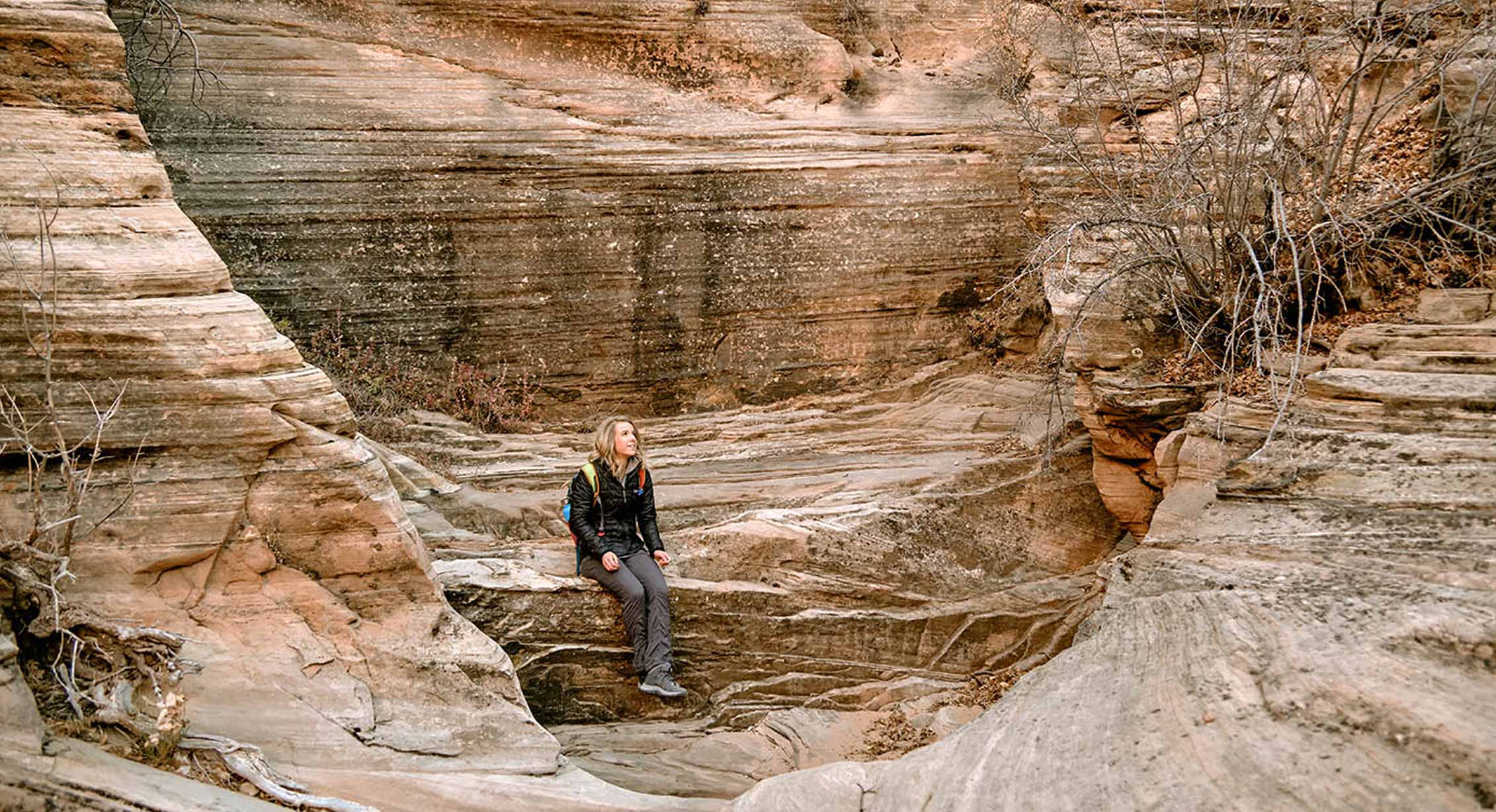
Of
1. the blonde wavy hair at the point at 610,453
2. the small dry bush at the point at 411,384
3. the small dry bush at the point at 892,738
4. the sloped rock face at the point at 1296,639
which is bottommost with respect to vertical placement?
the small dry bush at the point at 892,738

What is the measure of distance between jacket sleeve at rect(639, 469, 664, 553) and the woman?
4 centimetres

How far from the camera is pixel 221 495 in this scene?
226 inches

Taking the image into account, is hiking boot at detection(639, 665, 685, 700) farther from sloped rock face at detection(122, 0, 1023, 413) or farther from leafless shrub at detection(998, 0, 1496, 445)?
sloped rock face at detection(122, 0, 1023, 413)

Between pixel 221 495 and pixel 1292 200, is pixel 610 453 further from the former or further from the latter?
pixel 1292 200

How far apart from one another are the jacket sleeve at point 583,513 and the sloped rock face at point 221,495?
0.78 m

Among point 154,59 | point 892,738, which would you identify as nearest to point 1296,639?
point 892,738

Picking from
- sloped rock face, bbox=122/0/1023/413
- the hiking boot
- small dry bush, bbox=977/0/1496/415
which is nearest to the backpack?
the hiking boot

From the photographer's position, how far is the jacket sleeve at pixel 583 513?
668cm

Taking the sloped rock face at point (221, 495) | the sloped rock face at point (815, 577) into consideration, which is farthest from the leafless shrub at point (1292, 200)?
the sloped rock face at point (221, 495)

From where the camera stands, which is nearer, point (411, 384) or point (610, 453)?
point (610, 453)

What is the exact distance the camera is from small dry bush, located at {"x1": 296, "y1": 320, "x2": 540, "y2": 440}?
891cm

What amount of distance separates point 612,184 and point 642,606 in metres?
4.11

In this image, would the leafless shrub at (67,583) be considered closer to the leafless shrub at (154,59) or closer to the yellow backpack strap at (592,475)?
the yellow backpack strap at (592,475)

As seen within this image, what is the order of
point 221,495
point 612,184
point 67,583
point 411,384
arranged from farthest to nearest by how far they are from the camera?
point 612,184 < point 411,384 < point 221,495 < point 67,583
